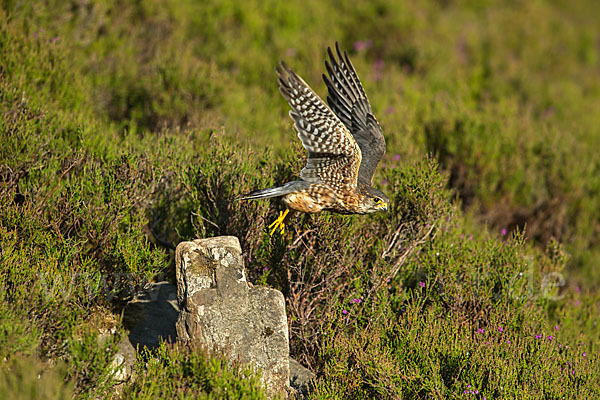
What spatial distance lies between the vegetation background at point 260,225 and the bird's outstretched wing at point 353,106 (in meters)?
0.58

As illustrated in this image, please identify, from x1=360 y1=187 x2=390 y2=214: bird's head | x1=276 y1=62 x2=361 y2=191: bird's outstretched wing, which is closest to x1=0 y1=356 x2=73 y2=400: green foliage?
x1=276 y1=62 x2=361 y2=191: bird's outstretched wing

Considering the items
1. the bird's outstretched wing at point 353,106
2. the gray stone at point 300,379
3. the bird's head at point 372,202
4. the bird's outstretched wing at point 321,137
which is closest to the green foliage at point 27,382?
the gray stone at point 300,379

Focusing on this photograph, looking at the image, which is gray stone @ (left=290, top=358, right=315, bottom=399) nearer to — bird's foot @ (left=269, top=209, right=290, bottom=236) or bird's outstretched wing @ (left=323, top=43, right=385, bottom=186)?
bird's foot @ (left=269, top=209, right=290, bottom=236)

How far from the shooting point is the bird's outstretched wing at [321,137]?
15.4ft

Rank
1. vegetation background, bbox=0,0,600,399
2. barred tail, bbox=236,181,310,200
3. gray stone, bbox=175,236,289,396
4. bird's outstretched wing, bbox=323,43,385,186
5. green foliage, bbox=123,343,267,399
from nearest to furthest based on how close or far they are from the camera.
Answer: green foliage, bbox=123,343,267,399 < gray stone, bbox=175,236,289,396 < vegetation background, bbox=0,0,600,399 < barred tail, bbox=236,181,310,200 < bird's outstretched wing, bbox=323,43,385,186

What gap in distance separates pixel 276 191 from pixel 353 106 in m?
1.63

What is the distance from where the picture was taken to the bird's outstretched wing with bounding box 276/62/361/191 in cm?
469

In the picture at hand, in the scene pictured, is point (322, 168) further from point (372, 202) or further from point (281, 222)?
point (281, 222)

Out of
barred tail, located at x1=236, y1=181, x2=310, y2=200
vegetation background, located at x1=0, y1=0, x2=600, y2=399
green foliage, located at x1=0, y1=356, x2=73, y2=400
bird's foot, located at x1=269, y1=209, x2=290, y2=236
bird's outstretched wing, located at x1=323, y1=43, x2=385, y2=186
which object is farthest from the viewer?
bird's outstretched wing, located at x1=323, y1=43, x2=385, y2=186

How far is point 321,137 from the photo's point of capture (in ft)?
15.7

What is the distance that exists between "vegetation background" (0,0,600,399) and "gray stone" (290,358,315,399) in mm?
138

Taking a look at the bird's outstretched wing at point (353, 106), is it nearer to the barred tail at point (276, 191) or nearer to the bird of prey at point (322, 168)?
the bird of prey at point (322, 168)

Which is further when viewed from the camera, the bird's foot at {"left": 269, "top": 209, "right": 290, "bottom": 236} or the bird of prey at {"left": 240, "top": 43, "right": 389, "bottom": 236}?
the bird's foot at {"left": 269, "top": 209, "right": 290, "bottom": 236}

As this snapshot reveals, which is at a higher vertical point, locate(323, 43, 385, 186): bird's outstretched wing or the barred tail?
locate(323, 43, 385, 186): bird's outstretched wing
